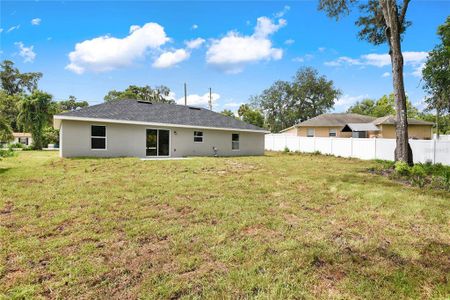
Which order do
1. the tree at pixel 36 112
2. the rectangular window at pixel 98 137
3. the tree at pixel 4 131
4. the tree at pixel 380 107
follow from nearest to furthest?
the tree at pixel 4 131 → the rectangular window at pixel 98 137 → the tree at pixel 36 112 → the tree at pixel 380 107

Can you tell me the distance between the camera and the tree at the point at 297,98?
46.2 meters

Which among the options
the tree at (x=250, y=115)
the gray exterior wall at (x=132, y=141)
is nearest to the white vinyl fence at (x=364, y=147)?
the gray exterior wall at (x=132, y=141)

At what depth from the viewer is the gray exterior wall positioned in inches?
502

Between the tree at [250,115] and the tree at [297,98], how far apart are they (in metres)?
2.43

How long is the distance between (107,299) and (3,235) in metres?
2.51

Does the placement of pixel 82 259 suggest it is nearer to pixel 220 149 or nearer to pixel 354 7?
pixel 220 149

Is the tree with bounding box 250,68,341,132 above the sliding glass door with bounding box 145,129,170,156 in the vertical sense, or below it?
above

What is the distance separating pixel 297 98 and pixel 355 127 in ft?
69.6

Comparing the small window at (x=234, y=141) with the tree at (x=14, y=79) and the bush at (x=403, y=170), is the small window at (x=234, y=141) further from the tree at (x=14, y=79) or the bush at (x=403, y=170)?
the tree at (x=14, y=79)

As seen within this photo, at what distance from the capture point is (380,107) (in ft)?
173

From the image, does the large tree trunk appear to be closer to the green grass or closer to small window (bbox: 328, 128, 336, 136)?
the green grass

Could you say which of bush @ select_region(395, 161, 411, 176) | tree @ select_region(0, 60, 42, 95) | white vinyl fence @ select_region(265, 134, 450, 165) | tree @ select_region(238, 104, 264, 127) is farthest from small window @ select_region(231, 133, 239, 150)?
tree @ select_region(0, 60, 42, 95)

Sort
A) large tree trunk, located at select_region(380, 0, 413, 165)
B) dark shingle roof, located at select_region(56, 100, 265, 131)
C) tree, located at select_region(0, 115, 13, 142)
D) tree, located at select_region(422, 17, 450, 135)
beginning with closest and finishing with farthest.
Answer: large tree trunk, located at select_region(380, 0, 413, 165)
tree, located at select_region(0, 115, 13, 142)
dark shingle roof, located at select_region(56, 100, 265, 131)
tree, located at select_region(422, 17, 450, 135)

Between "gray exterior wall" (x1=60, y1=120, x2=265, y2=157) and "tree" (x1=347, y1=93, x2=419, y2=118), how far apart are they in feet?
150
